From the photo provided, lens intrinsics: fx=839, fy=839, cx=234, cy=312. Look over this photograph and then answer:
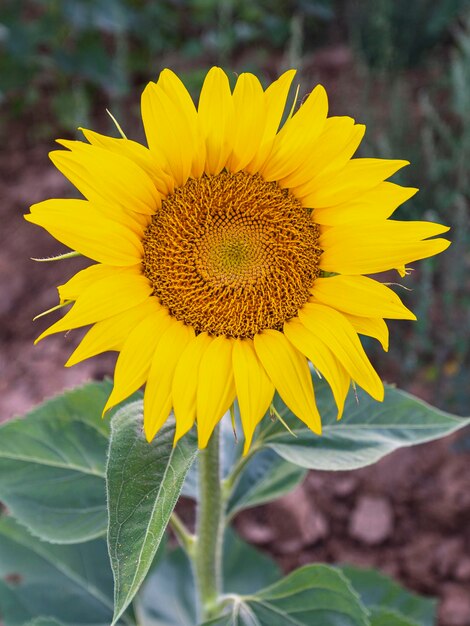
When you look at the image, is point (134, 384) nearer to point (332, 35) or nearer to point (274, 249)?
point (274, 249)

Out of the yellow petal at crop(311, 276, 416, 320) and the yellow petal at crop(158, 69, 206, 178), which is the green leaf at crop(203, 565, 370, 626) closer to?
the yellow petal at crop(311, 276, 416, 320)

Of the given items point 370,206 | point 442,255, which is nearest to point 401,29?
point 442,255

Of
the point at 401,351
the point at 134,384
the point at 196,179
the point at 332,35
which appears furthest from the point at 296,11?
the point at 134,384

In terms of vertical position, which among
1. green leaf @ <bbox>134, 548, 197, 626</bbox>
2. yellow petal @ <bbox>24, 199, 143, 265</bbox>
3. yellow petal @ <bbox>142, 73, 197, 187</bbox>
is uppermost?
yellow petal @ <bbox>142, 73, 197, 187</bbox>

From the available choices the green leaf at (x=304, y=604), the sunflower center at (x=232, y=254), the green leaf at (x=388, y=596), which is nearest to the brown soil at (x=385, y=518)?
the green leaf at (x=388, y=596)

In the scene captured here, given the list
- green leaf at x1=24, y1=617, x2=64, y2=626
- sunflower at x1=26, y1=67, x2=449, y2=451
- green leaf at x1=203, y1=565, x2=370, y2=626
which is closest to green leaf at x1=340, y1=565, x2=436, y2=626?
green leaf at x1=203, y1=565, x2=370, y2=626

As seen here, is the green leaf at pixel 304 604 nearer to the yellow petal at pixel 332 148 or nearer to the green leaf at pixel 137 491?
the green leaf at pixel 137 491
